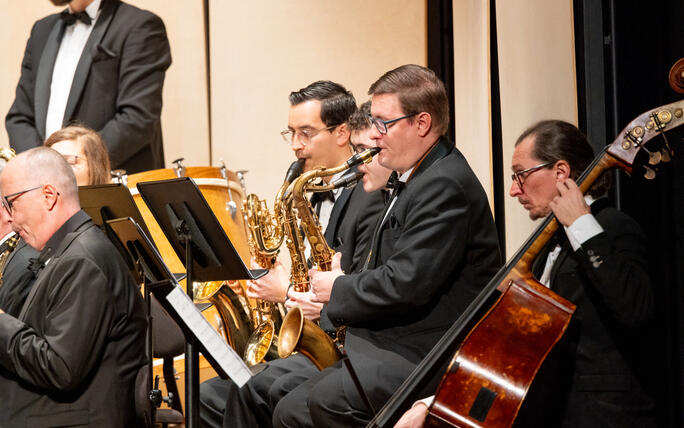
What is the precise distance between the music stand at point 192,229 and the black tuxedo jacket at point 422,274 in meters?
0.45

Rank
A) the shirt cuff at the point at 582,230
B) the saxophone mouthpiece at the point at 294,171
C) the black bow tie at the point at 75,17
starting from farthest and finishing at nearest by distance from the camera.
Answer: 1. the black bow tie at the point at 75,17
2. the saxophone mouthpiece at the point at 294,171
3. the shirt cuff at the point at 582,230

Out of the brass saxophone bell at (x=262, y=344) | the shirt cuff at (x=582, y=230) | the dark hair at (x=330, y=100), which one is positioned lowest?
the brass saxophone bell at (x=262, y=344)

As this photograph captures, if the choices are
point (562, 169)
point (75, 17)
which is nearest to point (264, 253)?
point (562, 169)

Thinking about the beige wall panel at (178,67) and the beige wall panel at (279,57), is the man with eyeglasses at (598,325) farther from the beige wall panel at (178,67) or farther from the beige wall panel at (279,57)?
the beige wall panel at (178,67)

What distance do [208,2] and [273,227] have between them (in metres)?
3.16

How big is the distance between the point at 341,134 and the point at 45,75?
2.78m

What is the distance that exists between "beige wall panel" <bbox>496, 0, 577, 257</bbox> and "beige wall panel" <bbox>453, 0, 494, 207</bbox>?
213 mm

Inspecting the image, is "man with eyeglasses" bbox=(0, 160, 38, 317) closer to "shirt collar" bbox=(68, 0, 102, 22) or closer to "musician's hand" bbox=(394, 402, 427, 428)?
"musician's hand" bbox=(394, 402, 427, 428)

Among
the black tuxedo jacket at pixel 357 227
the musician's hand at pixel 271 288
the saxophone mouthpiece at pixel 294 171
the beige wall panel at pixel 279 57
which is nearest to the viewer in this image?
the black tuxedo jacket at pixel 357 227

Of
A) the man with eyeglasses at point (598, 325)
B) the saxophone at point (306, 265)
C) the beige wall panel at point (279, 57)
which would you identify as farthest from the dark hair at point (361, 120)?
the beige wall panel at point (279, 57)

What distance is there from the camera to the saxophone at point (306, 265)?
3.18 meters

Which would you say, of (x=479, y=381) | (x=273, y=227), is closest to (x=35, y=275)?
(x=273, y=227)

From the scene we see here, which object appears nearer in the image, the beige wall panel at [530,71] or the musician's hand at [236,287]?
the beige wall panel at [530,71]

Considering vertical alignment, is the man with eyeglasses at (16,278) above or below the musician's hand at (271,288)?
above
